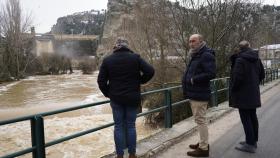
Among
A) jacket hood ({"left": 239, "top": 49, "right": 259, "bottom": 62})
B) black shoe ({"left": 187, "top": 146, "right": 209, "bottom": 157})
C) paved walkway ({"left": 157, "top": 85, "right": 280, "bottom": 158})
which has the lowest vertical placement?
paved walkway ({"left": 157, "top": 85, "right": 280, "bottom": 158})

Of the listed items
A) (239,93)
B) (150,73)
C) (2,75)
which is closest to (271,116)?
(239,93)

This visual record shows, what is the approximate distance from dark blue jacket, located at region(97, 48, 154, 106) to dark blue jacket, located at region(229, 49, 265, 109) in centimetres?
158

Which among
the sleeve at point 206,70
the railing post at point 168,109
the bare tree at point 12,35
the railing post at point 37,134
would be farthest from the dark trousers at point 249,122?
the bare tree at point 12,35

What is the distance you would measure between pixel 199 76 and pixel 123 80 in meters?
1.14

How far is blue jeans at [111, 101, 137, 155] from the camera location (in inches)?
207

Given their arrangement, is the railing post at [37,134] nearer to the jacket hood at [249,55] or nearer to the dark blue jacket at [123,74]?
the dark blue jacket at [123,74]

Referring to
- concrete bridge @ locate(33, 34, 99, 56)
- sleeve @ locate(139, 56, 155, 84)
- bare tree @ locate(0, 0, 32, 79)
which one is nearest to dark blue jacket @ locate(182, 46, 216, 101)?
sleeve @ locate(139, 56, 155, 84)

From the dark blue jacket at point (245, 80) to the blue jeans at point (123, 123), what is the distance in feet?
5.71

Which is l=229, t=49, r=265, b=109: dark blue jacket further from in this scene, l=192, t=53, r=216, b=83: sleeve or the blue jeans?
the blue jeans

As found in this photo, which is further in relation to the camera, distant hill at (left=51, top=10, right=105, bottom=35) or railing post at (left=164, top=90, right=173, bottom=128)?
distant hill at (left=51, top=10, right=105, bottom=35)

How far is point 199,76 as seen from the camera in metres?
5.64

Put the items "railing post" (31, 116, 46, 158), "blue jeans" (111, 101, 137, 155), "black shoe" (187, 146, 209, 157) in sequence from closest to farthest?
"railing post" (31, 116, 46, 158)
"blue jeans" (111, 101, 137, 155)
"black shoe" (187, 146, 209, 157)

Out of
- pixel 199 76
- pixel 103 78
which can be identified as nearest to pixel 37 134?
pixel 103 78

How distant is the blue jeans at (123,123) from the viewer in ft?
17.3
